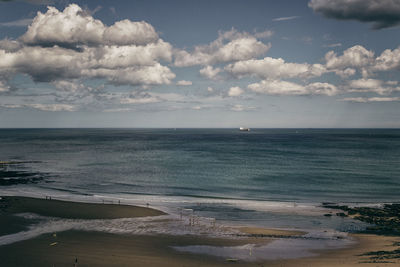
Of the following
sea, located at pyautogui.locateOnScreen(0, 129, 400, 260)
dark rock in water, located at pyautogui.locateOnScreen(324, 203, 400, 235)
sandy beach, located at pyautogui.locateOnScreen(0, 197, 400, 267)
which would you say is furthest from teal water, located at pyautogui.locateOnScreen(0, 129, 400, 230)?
sandy beach, located at pyautogui.locateOnScreen(0, 197, 400, 267)

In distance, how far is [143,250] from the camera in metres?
27.6

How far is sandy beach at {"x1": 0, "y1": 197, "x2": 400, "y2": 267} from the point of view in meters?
24.9

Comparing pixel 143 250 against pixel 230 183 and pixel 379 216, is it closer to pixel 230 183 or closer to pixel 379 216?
pixel 379 216

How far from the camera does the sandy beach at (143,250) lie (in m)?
24.9

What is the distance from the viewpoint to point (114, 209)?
139ft

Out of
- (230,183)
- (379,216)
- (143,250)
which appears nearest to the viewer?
(143,250)

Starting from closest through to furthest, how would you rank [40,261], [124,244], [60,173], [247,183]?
[40,261]
[124,244]
[247,183]
[60,173]

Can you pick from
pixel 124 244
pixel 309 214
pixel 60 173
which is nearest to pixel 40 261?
pixel 124 244

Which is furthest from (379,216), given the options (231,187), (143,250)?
(143,250)

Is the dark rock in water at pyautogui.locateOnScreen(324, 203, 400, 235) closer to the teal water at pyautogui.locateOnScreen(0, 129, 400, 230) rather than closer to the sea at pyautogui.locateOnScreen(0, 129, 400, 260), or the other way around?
the sea at pyautogui.locateOnScreen(0, 129, 400, 260)

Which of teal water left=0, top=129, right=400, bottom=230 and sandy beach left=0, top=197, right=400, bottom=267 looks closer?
sandy beach left=0, top=197, right=400, bottom=267

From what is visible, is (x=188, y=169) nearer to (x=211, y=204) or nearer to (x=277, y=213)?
(x=211, y=204)

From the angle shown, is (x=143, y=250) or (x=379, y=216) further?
(x=379, y=216)

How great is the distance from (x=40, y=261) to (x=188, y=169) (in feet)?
187
